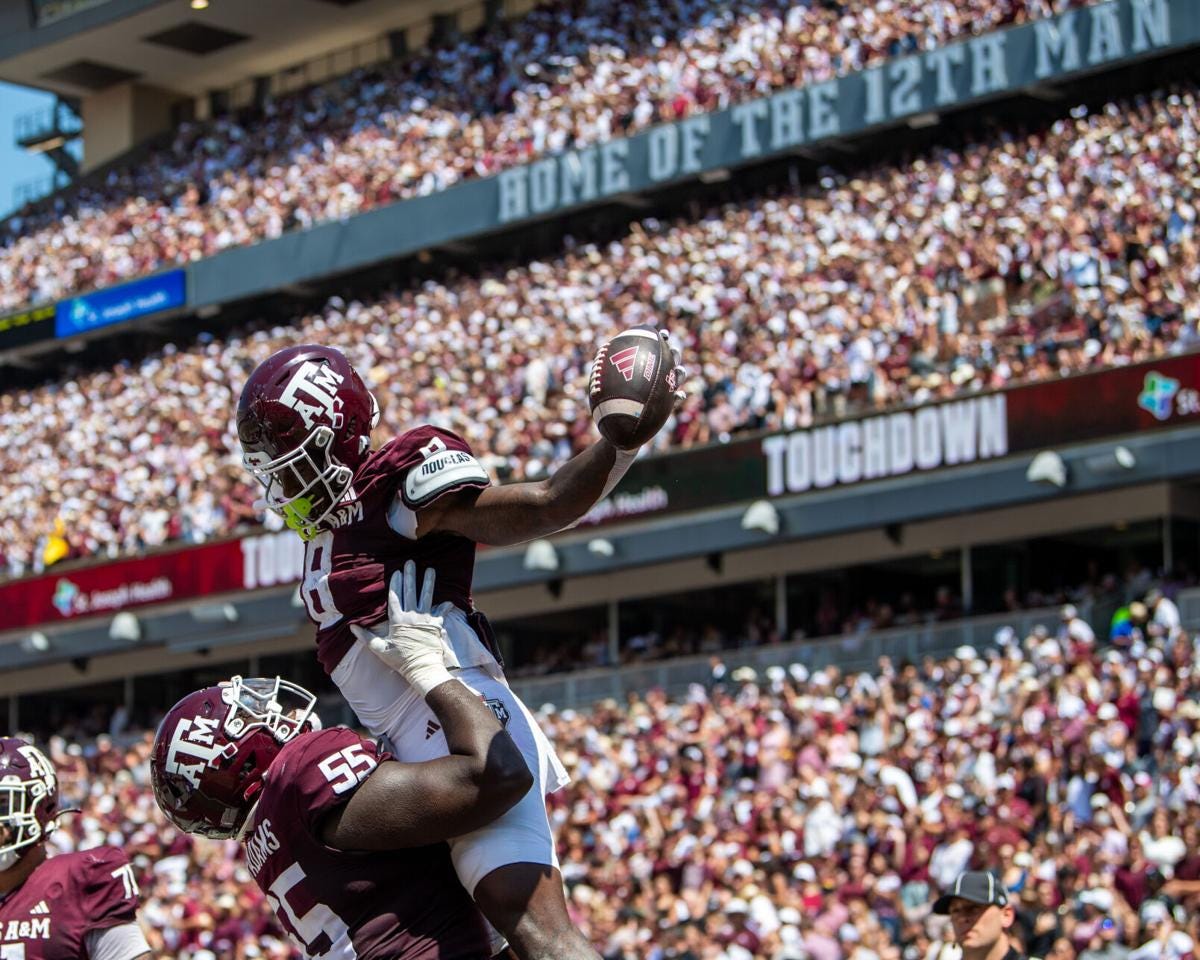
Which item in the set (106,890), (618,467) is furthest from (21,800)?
(618,467)

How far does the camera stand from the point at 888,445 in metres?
23.9

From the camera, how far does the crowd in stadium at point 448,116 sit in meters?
31.1

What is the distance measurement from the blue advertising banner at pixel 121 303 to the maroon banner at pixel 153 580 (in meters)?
7.92

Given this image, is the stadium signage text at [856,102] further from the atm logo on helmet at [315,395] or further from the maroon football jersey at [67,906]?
the atm logo on helmet at [315,395]

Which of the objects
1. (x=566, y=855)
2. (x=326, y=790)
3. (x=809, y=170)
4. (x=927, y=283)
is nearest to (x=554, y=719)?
(x=566, y=855)

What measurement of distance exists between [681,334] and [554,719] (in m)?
5.50

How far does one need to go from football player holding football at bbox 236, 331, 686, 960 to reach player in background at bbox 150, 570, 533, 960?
0.13 metres

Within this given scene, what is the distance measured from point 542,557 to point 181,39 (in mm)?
21052

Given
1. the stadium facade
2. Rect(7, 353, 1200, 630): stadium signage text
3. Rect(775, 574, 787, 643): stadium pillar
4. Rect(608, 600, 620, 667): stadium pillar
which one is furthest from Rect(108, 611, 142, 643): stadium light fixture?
Rect(775, 574, 787, 643): stadium pillar

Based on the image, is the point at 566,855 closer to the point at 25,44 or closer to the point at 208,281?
the point at 208,281

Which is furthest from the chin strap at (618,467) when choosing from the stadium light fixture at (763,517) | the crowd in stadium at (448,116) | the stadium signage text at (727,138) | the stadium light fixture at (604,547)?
the crowd in stadium at (448,116)

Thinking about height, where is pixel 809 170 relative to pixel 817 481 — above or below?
above

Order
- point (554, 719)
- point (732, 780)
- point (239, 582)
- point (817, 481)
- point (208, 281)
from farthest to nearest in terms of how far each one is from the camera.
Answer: point (208, 281)
point (239, 582)
point (817, 481)
point (554, 719)
point (732, 780)

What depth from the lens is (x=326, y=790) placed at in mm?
4840
